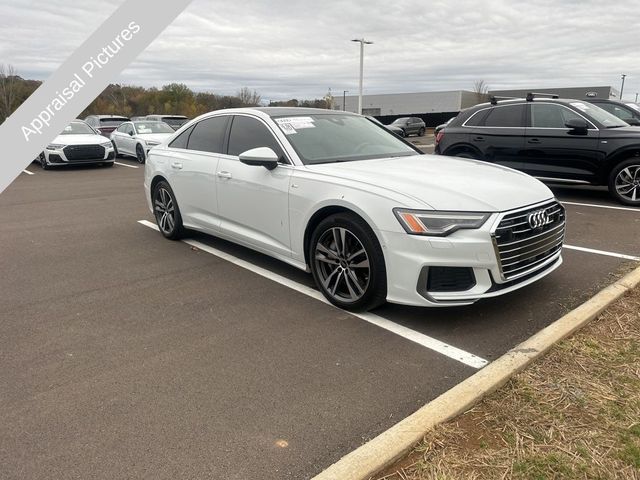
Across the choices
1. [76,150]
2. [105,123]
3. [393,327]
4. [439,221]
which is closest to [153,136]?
[76,150]

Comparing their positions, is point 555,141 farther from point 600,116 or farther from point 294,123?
point 294,123

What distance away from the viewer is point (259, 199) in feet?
15.0

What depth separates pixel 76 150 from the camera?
14.8 metres

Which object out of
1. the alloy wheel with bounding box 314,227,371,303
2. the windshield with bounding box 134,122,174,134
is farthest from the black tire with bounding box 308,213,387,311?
the windshield with bounding box 134,122,174,134

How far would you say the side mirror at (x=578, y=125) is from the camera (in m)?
8.05

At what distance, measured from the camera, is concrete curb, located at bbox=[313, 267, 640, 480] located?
220 cm

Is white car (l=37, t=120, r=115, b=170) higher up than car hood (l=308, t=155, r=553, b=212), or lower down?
lower down

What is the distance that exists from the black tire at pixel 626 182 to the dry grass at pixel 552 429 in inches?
225

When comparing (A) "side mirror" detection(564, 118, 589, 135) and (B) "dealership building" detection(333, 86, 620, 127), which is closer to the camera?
(A) "side mirror" detection(564, 118, 589, 135)

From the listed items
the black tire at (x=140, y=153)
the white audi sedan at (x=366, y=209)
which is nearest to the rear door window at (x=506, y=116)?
the white audi sedan at (x=366, y=209)

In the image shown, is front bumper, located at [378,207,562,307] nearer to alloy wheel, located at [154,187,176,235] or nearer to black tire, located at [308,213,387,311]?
black tire, located at [308,213,387,311]

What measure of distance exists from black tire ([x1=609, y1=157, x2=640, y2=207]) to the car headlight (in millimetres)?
5811

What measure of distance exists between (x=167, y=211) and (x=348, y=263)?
3232 millimetres

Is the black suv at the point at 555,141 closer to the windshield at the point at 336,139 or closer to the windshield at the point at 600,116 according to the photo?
the windshield at the point at 600,116
